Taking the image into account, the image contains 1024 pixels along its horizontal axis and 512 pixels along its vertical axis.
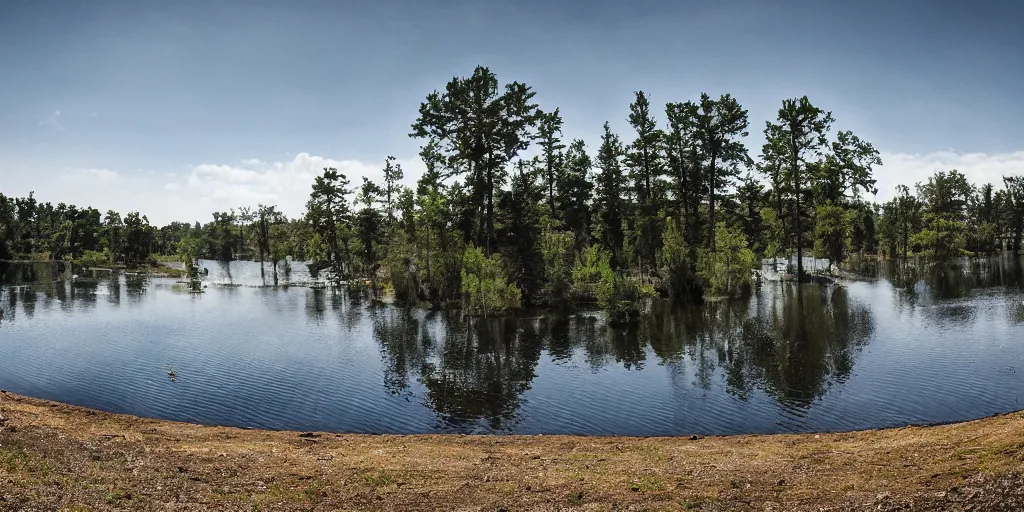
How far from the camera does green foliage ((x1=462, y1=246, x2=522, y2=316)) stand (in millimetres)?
44281

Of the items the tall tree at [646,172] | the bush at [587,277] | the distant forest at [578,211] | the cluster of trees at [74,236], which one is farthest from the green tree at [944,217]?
the cluster of trees at [74,236]

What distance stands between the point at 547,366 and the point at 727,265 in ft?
103

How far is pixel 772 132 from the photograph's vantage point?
6122 cm

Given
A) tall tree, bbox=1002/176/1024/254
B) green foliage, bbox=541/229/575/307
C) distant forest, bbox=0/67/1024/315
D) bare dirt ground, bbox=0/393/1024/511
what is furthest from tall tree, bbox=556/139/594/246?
tall tree, bbox=1002/176/1024/254

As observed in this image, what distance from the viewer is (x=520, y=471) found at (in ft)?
47.3

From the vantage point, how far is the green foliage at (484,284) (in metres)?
44.3

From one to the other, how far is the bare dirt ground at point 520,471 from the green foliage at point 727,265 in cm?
3505

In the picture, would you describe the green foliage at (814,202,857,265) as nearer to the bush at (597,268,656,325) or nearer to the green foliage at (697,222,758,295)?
the green foliage at (697,222,758,295)

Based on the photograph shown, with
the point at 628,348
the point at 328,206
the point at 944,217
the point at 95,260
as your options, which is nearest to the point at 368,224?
the point at 328,206

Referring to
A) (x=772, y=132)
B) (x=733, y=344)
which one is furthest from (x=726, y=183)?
(x=733, y=344)

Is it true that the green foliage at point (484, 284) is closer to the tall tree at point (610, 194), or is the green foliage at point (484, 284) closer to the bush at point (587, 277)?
the bush at point (587, 277)

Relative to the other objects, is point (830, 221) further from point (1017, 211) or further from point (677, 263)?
point (1017, 211)

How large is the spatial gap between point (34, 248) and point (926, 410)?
18353cm

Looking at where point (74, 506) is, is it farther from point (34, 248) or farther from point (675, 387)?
point (34, 248)
